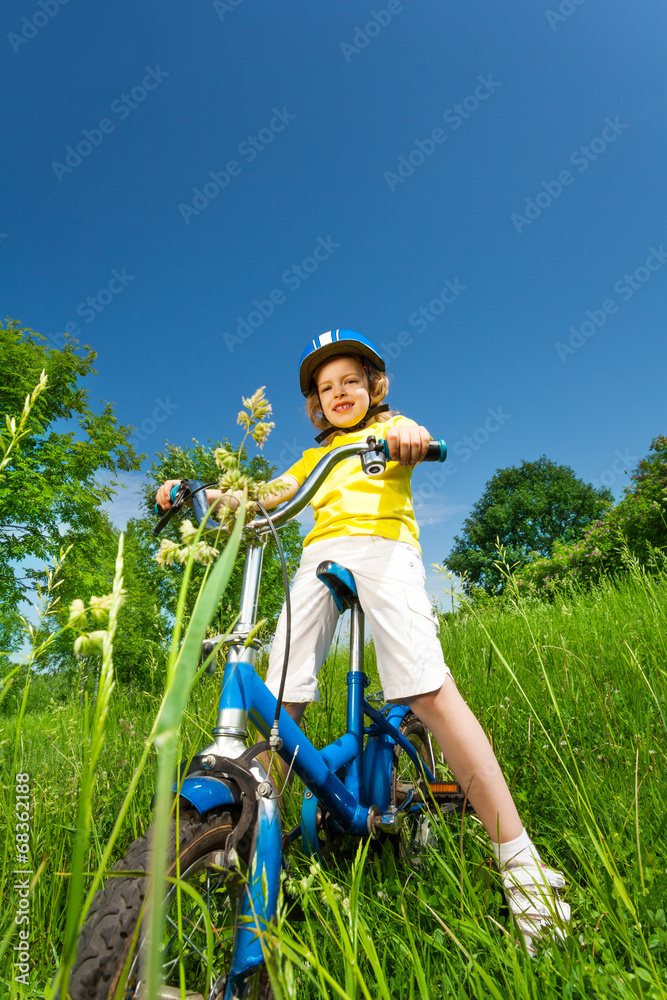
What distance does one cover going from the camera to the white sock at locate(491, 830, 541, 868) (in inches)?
67.2

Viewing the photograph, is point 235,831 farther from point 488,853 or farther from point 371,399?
point 371,399

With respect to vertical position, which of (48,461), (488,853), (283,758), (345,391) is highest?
(48,461)

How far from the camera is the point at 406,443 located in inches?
64.4

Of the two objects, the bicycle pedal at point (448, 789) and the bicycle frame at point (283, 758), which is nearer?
the bicycle frame at point (283, 758)

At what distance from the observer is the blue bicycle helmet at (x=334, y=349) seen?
263cm

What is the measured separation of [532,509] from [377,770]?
31.3 m

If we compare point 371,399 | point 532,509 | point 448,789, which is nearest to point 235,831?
point 448,789

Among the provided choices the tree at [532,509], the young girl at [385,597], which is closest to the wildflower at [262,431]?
the young girl at [385,597]

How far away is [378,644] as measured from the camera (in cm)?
206

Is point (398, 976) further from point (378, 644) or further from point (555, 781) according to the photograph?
point (555, 781)

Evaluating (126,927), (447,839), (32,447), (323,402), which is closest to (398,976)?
(447,839)

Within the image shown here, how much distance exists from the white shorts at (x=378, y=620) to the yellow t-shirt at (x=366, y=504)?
0.18 feet

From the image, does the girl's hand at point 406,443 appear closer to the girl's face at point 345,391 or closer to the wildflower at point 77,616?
the girl's face at point 345,391

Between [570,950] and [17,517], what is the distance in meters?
13.0
